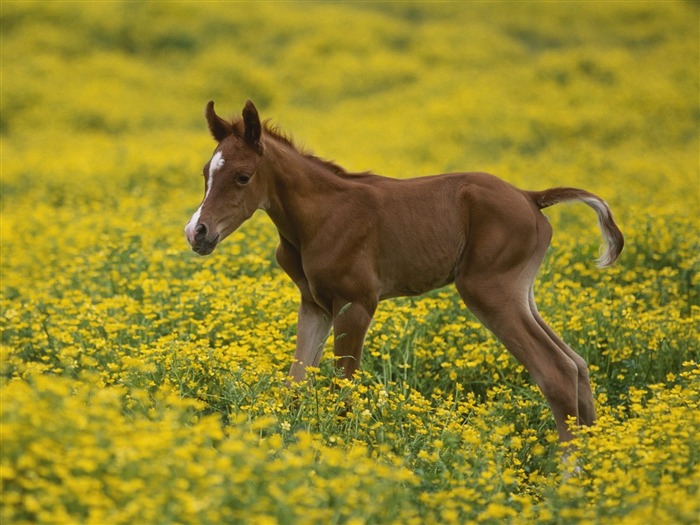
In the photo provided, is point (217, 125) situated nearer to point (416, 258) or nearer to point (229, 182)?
point (229, 182)

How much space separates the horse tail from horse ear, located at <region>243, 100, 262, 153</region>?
183 centimetres

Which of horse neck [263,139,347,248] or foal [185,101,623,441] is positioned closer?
foal [185,101,623,441]

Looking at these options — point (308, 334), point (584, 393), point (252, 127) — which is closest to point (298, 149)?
point (252, 127)

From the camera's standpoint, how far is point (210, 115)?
5371 mm

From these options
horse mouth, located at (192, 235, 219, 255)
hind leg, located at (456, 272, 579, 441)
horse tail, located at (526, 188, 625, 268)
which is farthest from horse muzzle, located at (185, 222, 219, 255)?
horse tail, located at (526, 188, 625, 268)

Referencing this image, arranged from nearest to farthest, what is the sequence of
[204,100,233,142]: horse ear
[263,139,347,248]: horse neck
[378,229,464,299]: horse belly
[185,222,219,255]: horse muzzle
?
[185,222,219,255]: horse muzzle
[204,100,233,142]: horse ear
[263,139,347,248]: horse neck
[378,229,464,299]: horse belly

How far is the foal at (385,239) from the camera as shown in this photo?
538 centimetres

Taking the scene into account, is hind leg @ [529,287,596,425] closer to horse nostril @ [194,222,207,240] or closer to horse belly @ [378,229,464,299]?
horse belly @ [378,229,464,299]

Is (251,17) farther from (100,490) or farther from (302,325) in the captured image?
(100,490)

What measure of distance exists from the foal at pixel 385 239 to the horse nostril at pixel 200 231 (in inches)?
1.6

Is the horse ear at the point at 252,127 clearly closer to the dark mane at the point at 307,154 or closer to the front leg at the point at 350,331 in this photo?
the dark mane at the point at 307,154

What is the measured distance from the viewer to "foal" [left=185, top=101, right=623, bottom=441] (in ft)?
17.6

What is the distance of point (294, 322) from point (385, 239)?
1.56 m

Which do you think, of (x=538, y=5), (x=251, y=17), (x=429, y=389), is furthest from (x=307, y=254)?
(x=538, y=5)
